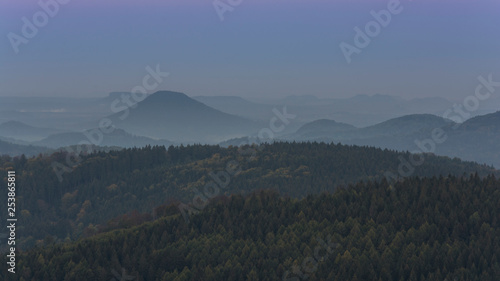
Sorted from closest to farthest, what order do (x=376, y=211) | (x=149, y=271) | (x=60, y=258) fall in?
(x=149, y=271) < (x=60, y=258) < (x=376, y=211)

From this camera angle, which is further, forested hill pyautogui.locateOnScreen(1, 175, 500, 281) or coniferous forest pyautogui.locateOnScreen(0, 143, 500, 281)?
coniferous forest pyautogui.locateOnScreen(0, 143, 500, 281)

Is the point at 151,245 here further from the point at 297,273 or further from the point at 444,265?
the point at 444,265

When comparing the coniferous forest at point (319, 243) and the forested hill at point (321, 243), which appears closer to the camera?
the forested hill at point (321, 243)

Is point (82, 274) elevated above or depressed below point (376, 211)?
below

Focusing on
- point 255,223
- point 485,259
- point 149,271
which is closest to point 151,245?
point 149,271

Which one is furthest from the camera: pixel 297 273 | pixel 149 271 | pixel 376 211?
pixel 376 211

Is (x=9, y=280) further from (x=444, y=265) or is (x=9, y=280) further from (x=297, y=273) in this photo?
(x=444, y=265)

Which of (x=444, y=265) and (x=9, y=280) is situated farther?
(x=9, y=280)

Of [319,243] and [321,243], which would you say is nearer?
[321,243]
